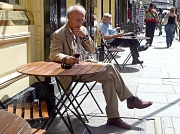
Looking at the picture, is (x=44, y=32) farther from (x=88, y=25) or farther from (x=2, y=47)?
(x=88, y=25)

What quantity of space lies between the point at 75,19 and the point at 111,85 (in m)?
0.87

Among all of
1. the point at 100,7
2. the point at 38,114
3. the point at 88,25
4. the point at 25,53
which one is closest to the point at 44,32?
the point at 25,53

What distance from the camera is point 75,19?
13.3ft

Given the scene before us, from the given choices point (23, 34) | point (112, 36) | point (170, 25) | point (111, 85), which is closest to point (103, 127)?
point (111, 85)

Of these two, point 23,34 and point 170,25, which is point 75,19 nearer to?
point 23,34

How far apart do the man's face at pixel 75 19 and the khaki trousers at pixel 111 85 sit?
0.60 m

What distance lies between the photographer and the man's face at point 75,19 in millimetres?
4008

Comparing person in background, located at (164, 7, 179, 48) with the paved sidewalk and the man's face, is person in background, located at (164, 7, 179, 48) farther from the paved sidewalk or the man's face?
the man's face

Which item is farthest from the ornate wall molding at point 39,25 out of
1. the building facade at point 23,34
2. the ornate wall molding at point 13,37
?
the ornate wall molding at point 13,37

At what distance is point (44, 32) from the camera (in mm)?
4805

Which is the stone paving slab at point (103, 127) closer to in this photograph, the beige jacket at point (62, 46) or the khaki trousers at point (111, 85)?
the khaki trousers at point (111, 85)

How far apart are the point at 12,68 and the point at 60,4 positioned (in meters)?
1.53

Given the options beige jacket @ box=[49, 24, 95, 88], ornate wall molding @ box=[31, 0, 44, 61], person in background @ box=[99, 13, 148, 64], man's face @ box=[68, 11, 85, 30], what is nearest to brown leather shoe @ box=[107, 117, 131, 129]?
beige jacket @ box=[49, 24, 95, 88]

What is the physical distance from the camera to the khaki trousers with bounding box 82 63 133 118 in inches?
158
